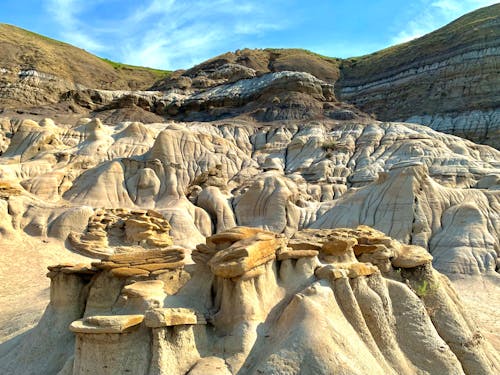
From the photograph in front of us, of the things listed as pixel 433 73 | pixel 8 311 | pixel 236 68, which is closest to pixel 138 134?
pixel 8 311

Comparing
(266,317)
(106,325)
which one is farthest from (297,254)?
(106,325)

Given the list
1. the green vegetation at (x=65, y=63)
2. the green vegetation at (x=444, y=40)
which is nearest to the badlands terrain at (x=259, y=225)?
the green vegetation at (x=444, y=40)

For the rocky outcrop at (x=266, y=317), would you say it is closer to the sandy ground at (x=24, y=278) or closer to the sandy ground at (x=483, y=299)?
the sandy ground at (x=24, y=278)

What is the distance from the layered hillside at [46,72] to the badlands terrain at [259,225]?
0.53 meters

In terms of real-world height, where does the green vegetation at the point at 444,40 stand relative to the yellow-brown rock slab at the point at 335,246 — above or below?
above

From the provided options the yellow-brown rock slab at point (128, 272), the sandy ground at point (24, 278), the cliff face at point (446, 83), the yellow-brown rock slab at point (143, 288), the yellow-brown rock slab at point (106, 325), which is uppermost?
the cliff face at point (446, 83)

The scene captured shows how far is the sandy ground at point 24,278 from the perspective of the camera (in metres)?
10.7

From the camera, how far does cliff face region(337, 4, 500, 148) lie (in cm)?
4966

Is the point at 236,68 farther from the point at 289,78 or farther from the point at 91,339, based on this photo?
the point at 91,339

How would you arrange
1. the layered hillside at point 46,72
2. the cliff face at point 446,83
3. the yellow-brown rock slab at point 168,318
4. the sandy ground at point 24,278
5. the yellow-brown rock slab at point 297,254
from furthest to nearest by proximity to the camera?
the layered hillside at point 46,72 → the cliff face at point 446,83 → the sandy ground at point 24,278 → the yellow-brown rock slab at point 297,254 → the yellow-brown rock slab at point 168,318

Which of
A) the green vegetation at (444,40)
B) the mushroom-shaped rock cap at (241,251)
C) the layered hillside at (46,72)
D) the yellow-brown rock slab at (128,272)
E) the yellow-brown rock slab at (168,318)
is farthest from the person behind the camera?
the layered hillside at (46,72)

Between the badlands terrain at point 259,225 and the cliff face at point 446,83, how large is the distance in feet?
0.90

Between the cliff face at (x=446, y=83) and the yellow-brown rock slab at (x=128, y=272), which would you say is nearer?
the yellow-brown rock slab at (x=128, y=272)

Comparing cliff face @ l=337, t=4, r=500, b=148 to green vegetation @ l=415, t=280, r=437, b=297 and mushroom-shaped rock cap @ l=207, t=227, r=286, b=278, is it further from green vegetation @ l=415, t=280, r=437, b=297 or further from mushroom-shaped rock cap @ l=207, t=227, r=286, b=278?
mushroom-shaped rock cap @ l=207, t=227, r=286, b=278
